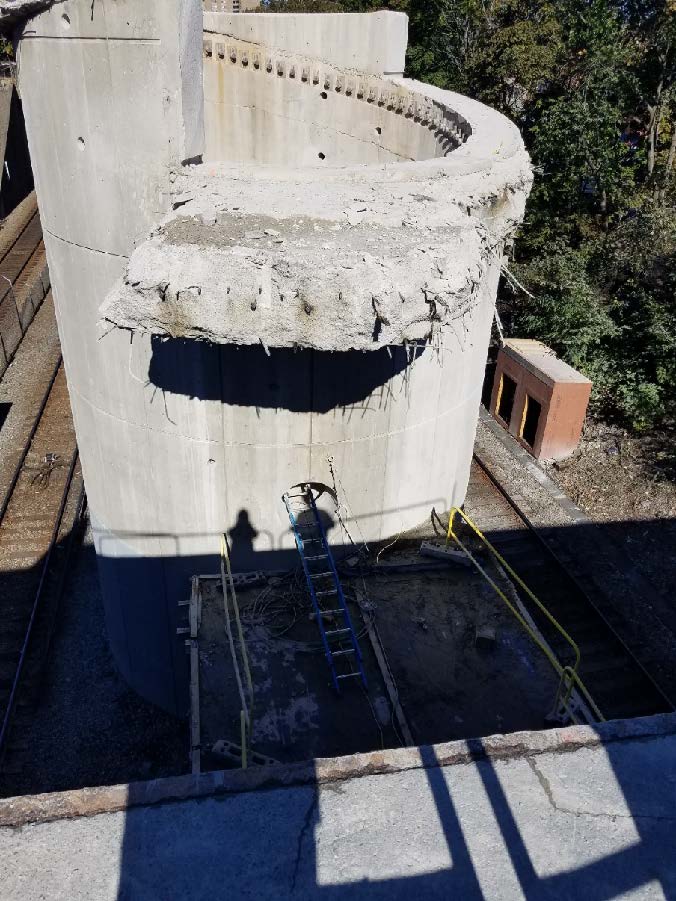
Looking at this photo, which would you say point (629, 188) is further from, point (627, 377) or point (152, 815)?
point (152, 815)

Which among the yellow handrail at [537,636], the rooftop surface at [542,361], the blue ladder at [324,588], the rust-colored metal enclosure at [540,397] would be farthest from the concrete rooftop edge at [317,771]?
the rooftop surface at [542,361]

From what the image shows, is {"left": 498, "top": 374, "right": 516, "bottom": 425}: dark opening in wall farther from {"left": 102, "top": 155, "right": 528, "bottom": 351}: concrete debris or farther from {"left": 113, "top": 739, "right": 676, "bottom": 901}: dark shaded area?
{"left": 113, "top": 739, "right": 676, "bottom": 901}: dark shaded area

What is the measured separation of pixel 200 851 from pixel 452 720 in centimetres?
323

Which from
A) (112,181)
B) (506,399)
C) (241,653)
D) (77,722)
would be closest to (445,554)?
(241,653)

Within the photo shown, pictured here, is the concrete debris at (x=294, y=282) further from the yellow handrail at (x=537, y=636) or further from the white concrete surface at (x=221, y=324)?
the yellow handrail at (x=537, y=636)

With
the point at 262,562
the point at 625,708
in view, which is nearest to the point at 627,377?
the point at 625,708

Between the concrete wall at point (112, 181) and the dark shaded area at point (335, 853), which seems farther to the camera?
the concrete wall at point (112, 181)

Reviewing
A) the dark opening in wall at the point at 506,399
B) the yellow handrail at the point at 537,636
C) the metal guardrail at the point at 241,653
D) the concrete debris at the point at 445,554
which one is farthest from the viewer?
the dark opening in wall at the point at 506,399

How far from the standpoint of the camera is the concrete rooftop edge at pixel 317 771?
420cm

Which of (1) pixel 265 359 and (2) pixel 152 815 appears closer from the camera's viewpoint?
(2) pixel 152 815

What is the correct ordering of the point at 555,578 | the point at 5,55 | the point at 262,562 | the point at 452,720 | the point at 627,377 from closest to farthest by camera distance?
the point at 452,720 < the point at 262,562 < the point at 555,578 < the point at 627,377 < the point at 5,55

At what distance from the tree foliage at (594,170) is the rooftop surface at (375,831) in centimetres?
1597

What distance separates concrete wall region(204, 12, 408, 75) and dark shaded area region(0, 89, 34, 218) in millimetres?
25300

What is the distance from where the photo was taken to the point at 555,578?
44.6 ft
